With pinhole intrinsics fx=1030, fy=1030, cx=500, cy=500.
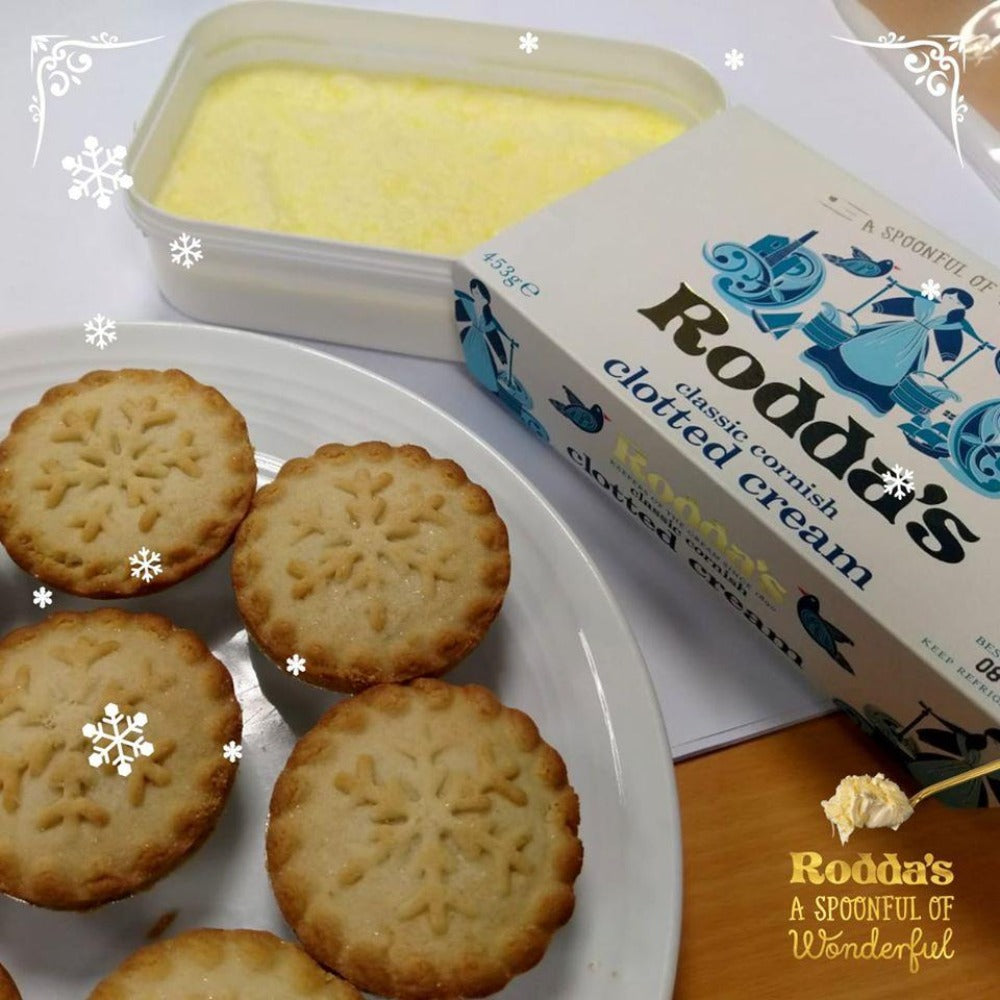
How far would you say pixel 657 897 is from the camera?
0.90m

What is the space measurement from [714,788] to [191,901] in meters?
0.51

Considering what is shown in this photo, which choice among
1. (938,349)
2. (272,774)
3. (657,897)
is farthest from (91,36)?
(657,897)

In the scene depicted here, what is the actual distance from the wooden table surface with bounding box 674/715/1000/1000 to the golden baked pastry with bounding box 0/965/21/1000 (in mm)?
565

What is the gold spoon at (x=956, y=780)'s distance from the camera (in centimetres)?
90

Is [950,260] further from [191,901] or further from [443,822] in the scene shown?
[191,901]
